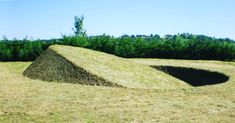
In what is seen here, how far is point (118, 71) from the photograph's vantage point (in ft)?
62.7

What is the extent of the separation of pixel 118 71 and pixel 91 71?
82.1 inches

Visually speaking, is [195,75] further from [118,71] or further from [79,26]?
[79,26]

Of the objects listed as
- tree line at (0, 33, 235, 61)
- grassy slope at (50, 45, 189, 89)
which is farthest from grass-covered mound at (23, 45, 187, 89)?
tree line at (0, 33, 235, 61)

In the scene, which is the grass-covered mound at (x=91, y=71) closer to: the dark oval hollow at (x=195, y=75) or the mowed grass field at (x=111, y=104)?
the mowed grass field at (x=111, y=104)

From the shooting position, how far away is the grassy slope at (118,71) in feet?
56.7

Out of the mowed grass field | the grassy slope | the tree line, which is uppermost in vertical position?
the tree line

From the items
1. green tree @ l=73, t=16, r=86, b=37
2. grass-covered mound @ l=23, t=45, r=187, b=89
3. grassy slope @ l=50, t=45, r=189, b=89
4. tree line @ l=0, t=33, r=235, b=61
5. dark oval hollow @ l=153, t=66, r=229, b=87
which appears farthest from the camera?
green tree @ l=73, t=16, r=86, b=37

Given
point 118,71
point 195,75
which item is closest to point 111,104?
point 118,71

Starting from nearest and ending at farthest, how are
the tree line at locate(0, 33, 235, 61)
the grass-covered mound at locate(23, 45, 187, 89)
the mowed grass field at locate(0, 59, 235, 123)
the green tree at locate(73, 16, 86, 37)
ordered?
the mowed grass field at locate(0, 59, 235, 123) → the grass-covered mound at locate(23, 45, 187, 89) → the tree line at locate(0, 33, 235, 61) → the green tree at locate(73, 16, 86, 37)

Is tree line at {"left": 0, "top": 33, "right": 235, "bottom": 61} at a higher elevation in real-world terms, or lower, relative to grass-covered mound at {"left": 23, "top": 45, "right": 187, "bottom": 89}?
higher

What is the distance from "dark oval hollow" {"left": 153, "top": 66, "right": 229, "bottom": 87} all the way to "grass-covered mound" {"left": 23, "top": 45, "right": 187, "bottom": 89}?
2.39 m

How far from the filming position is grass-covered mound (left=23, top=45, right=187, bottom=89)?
16.9 meters

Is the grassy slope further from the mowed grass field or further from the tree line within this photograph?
the tree line

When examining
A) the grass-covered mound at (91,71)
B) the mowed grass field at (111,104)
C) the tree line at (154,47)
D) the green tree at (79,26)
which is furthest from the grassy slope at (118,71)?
the green tree at (79,26)
